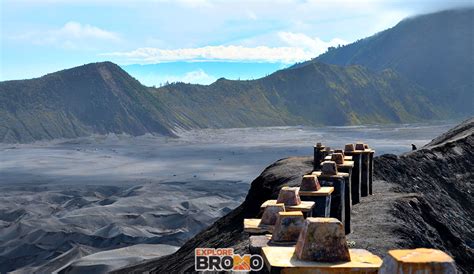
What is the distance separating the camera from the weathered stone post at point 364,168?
2416 centimetres

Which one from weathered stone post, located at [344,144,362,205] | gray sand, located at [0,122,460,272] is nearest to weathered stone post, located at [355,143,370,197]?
weathered stone post, located at [344,144,362,205]

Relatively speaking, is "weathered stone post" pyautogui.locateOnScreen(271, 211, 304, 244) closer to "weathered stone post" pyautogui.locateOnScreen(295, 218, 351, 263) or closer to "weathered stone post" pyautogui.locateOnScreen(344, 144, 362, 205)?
"weathered stone post" pyautogui.locateOnScreen(295, 218, 351, 263)

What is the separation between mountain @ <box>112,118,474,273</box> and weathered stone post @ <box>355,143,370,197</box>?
0.42 m

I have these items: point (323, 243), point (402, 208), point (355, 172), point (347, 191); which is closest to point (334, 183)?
point (347, 191)

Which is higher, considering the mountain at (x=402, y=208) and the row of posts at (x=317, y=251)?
the row of posts at (x=317, y=251)

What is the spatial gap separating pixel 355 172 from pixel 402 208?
2.19 metres

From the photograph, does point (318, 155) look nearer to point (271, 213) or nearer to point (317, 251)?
point (271, 213)

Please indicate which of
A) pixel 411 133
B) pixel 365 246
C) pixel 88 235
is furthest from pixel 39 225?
pixel 411 133

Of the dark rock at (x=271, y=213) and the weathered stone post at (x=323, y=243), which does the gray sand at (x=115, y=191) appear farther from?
the weathered stone post at (x=323, y=243)

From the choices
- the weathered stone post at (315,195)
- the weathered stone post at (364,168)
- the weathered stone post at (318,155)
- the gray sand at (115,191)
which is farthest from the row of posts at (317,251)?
the gray sand at (115,191)

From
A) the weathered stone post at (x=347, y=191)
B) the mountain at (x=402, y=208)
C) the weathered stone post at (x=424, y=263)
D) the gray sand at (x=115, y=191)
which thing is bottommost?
the gray sand at (x=115, y=191)

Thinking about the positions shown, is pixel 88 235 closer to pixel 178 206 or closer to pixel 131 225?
pixel 131 225

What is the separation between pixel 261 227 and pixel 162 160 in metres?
131

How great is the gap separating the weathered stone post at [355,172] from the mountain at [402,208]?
0.38 meters
